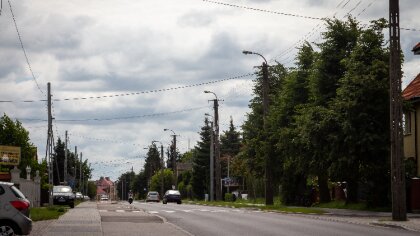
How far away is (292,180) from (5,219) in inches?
1469

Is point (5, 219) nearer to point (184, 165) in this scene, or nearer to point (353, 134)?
point (353, 134)

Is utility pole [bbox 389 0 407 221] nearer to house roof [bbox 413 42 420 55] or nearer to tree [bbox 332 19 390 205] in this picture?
tree [bbox 332 19 390 205]

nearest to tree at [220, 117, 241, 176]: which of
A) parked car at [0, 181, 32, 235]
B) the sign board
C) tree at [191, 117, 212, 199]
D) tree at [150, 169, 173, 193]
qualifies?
tree at [191, 117, 212, 199]

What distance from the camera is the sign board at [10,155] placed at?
2596 inches

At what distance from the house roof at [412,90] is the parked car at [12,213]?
87.2ft

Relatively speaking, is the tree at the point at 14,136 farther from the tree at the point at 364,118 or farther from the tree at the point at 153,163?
the tree at the point at 153,163

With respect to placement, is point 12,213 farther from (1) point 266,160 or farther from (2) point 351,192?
(1) point 266,160

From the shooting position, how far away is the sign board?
6594 centimetres

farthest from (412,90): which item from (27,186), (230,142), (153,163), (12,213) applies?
(153,163)

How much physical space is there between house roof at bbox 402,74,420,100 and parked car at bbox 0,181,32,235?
87.2ft

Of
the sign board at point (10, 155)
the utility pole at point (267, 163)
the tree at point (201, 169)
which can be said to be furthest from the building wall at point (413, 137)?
the tree at point (201, 169)

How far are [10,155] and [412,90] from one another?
38.6 meters

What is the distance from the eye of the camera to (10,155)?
67.2m

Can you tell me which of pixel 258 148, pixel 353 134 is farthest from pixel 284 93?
pixel 353 134
